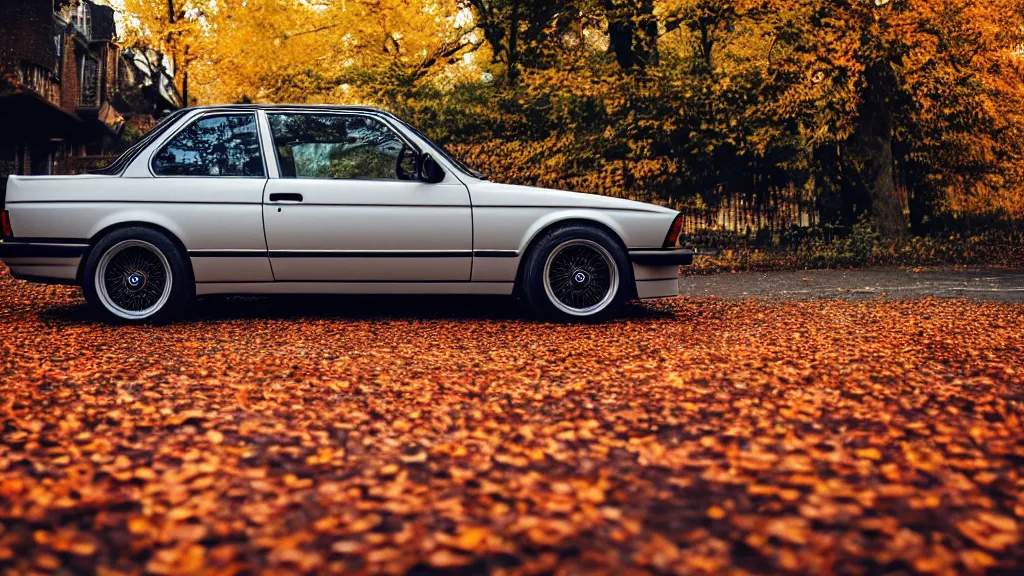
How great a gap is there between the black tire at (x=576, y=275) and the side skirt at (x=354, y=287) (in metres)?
0.27

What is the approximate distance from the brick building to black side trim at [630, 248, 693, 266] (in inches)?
646

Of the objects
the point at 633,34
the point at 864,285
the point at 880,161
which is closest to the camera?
the point at 864,285

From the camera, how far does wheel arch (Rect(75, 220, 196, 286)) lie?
7289 mm

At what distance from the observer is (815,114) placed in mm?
14750

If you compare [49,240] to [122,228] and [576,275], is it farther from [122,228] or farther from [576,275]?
[576,275]

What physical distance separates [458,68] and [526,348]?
54.7ft

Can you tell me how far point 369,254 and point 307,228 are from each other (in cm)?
51

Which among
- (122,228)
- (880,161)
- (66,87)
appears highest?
(66,87)

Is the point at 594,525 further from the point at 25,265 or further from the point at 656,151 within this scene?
the point at 656,151

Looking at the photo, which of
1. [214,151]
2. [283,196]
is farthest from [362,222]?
[214,151]

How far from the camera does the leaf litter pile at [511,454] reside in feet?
8.75

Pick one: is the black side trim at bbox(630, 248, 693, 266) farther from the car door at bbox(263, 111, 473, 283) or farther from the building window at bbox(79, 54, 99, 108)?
the building window at bbox(79, 54, 99, 108)

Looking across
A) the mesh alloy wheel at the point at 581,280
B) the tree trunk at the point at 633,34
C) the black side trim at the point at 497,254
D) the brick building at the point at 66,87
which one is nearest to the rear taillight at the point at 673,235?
the mesh alloy wheel at the point at 581,280

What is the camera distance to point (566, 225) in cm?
747
